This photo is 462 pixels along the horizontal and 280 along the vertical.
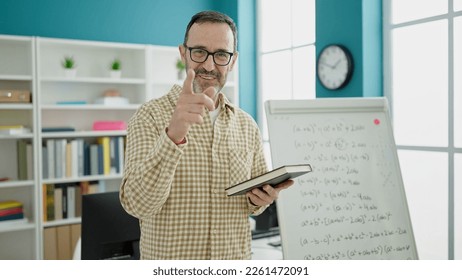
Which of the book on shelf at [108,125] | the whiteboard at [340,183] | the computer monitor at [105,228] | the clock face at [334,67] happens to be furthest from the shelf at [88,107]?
the whiteboard at [340,183]

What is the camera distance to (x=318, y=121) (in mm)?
1659

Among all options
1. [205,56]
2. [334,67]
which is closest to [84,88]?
[334,67]

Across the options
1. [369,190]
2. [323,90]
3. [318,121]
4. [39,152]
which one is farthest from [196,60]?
[39,152]

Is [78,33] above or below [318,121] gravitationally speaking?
above

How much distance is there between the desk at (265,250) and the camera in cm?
206

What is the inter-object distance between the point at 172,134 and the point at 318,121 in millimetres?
712

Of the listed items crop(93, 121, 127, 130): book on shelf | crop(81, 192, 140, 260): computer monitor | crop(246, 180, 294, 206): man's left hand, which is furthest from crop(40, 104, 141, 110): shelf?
crop(246, 180, 294, 206): man's left hand

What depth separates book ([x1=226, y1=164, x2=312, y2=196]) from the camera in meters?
1.14

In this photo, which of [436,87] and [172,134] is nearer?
[172,134]

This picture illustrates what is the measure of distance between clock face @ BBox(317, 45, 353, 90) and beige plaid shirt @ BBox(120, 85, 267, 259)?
5.75 ft

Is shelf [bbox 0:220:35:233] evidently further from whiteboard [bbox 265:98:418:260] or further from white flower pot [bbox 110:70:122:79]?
whiteboard [bbox 265:98:418:260]

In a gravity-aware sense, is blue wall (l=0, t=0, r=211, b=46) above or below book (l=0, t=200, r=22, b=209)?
above
